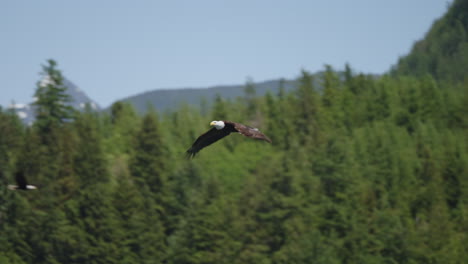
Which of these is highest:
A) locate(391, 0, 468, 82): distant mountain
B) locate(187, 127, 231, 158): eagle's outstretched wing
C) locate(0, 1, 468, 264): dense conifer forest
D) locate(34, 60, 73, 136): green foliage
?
locate(391, 0, 468, 82): distant mountain

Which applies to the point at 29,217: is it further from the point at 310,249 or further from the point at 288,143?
the point at 288,143

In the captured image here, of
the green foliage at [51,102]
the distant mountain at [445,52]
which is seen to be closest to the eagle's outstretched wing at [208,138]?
the green foliage at [51,102]

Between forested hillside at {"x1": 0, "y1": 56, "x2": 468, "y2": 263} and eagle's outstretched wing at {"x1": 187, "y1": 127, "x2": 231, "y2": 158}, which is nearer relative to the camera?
eagle's outstretched wing at {"x1": 187, "y1": 127, "x2": 231, "y2": 158}

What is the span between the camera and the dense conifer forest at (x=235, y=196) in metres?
51.6

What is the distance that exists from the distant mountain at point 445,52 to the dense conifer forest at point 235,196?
194 feet

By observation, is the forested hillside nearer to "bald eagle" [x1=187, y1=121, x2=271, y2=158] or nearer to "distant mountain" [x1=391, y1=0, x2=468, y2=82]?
"bald eagle" [x1=187, y1=121, x2=271, y2=158]

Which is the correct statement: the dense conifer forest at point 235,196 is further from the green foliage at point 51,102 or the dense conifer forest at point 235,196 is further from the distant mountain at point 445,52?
the distant mountain at point 445,52

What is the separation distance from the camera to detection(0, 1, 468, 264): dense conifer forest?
5162 centimetres

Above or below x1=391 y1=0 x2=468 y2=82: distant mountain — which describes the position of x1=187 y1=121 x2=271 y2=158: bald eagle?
below

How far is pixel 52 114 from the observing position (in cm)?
6969

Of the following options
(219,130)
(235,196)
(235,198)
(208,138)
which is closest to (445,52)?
(235,196)

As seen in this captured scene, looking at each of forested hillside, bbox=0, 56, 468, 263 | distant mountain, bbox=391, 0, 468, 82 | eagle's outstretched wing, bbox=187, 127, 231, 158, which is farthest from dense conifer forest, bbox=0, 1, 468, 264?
distant mountain, bbox=391, 0, 468, 82

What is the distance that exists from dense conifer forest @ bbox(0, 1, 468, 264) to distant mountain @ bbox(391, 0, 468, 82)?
2331 inches

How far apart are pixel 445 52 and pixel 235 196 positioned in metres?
102
